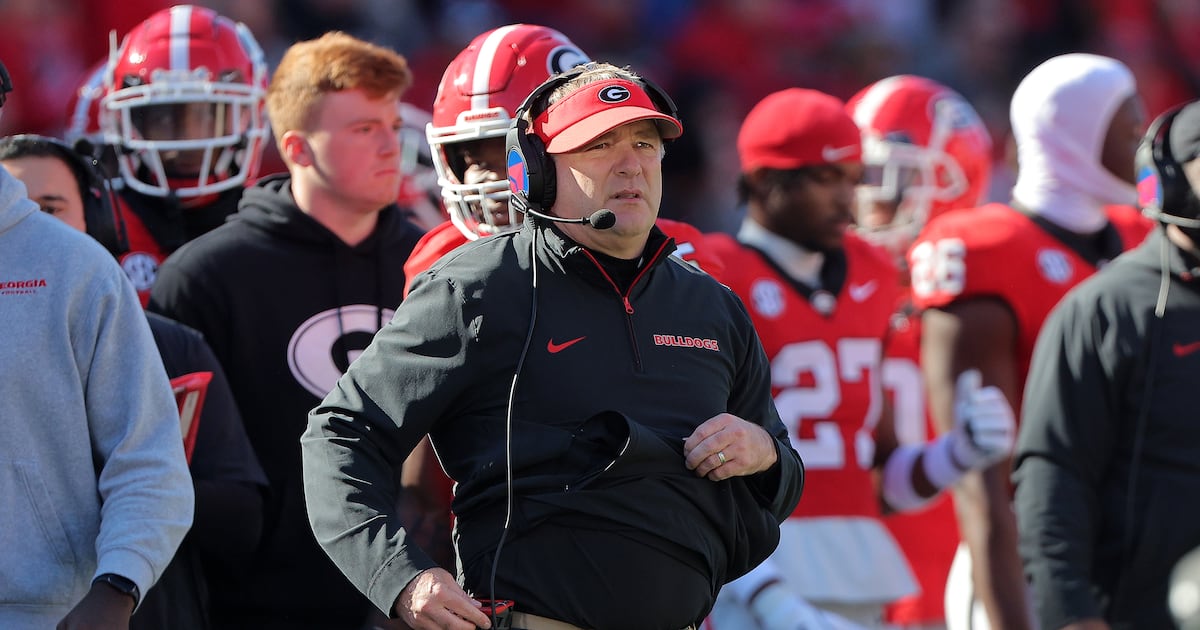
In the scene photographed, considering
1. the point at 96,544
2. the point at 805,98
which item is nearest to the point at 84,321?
the point at 96,544

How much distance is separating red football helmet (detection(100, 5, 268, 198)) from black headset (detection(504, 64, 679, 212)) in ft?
6.99

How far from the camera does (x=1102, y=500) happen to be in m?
4.57

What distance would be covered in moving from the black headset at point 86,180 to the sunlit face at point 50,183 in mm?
16

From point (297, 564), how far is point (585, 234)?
159 cm

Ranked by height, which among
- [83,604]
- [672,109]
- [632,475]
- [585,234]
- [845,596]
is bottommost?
[845,596]

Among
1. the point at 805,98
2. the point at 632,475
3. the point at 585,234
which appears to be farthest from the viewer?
the point at 805,98

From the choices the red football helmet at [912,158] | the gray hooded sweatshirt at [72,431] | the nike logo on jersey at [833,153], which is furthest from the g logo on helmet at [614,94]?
the red football helmet at [912,158]

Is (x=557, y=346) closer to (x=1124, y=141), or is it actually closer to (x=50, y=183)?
(x=50, y=183)

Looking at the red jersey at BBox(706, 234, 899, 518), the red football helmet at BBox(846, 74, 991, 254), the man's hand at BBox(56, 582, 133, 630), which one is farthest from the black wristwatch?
the red football helmet at BBox(846, 74, 991, 254)

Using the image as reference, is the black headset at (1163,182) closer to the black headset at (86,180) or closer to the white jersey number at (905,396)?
the white jersey number at (905,396)

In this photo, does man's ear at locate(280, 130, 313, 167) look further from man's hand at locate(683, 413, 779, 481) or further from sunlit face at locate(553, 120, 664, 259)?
man's hand at locate(683, 413, 779, 481)

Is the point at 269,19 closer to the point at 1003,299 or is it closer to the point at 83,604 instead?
the point at 1003,299

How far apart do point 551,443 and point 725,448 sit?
31cm

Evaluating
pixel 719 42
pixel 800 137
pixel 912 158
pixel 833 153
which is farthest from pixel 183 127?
pixel 719 42
